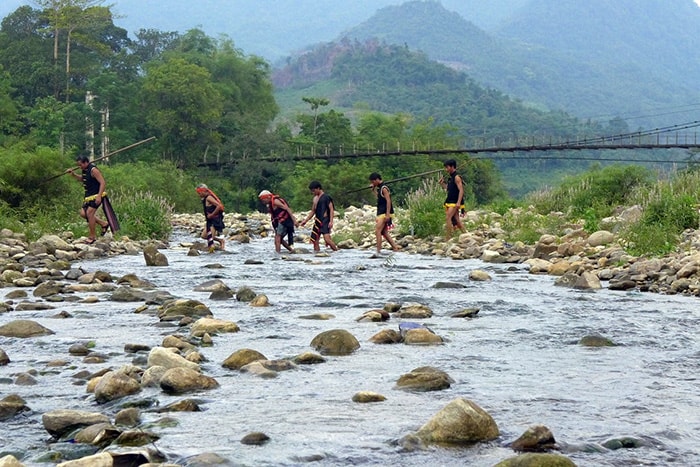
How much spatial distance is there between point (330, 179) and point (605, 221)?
3392cm

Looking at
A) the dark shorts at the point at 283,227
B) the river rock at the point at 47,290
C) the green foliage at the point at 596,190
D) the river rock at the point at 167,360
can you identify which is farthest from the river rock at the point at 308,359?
the green foliage at the point at 596,190

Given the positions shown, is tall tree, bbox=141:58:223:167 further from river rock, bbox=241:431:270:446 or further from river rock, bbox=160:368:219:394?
river rock, bbox=241:431:270:446

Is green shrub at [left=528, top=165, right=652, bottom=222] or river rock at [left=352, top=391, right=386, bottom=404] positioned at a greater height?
green shrub at [left=528, top=165, right=652, bottom=222]

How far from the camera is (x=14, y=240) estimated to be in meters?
17.8

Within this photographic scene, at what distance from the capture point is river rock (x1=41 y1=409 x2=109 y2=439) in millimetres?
5008

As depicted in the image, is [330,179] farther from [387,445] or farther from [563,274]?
[387,445]

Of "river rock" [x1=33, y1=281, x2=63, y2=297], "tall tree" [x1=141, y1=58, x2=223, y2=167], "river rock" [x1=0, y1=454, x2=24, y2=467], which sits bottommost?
"river rock" [x1=33, y1=281, x2=63, y2=297]

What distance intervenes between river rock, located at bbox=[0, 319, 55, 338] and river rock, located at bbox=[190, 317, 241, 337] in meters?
1.23

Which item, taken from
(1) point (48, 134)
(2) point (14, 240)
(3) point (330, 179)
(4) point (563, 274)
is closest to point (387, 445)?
(4) point (563, 274)

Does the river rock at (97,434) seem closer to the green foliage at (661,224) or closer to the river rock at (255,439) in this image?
the river rock at (255,439)

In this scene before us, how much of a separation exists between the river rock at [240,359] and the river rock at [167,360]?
0.33 metres

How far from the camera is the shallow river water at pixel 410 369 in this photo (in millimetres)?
4902

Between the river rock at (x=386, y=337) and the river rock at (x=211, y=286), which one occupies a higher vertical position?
the river rock at (x=386, y=337)

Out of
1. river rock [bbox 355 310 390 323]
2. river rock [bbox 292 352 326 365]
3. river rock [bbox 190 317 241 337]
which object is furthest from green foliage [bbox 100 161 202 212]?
river rock [bbox 292 352 326 365]
